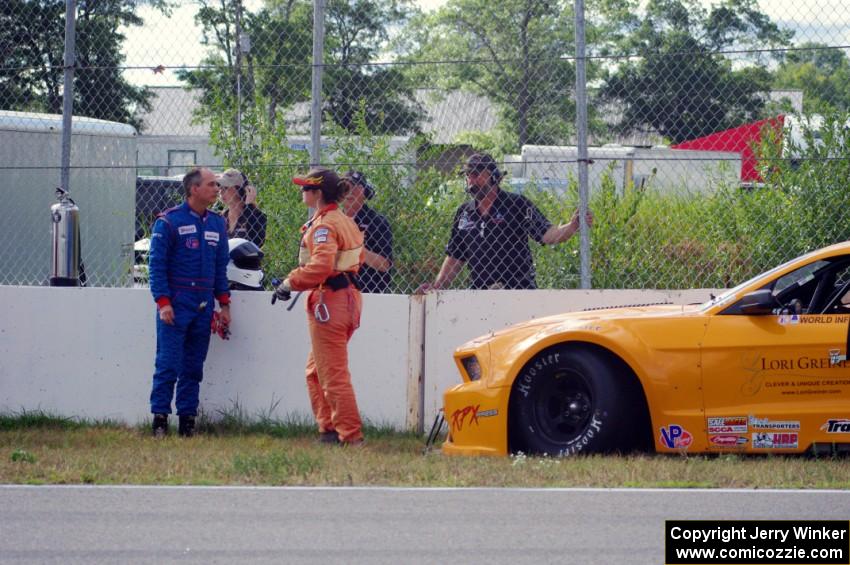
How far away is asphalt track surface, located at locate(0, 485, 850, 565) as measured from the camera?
5230mm

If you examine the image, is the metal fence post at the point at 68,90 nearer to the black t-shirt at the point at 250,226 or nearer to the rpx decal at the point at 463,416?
the black t-shirt at the point at 250,226

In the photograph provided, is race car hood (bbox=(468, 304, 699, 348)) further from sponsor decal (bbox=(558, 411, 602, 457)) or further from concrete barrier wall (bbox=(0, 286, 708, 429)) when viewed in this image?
concrete barrier wall (bbox=(0, 286, 708, 429))

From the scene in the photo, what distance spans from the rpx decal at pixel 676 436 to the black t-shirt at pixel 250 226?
12.1 feet

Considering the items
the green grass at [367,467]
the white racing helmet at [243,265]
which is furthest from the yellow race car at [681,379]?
the white racing helmet at [243,265]

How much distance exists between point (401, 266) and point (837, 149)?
3429mm

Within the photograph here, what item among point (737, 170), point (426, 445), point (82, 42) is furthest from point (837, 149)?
point (82, 42)

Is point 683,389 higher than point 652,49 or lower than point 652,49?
lower

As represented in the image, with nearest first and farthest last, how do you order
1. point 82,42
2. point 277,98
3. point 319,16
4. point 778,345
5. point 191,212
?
point 778,345 < point 191,212 < point 319,16 < point 82,42 < point 277,98

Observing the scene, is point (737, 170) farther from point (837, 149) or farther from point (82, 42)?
point (82, 42)

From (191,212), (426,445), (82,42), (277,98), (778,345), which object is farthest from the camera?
(277,98)

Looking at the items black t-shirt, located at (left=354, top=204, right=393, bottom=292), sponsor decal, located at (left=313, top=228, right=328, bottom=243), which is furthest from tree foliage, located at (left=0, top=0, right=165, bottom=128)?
sponsor decal, located at (left=313, top=228, right=328, bottom=243)

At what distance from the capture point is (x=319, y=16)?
9.61 meters

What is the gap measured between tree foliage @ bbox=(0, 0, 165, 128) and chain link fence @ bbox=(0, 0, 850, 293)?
0.06 feet

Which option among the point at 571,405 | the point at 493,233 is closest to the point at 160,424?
the point at 493,233
